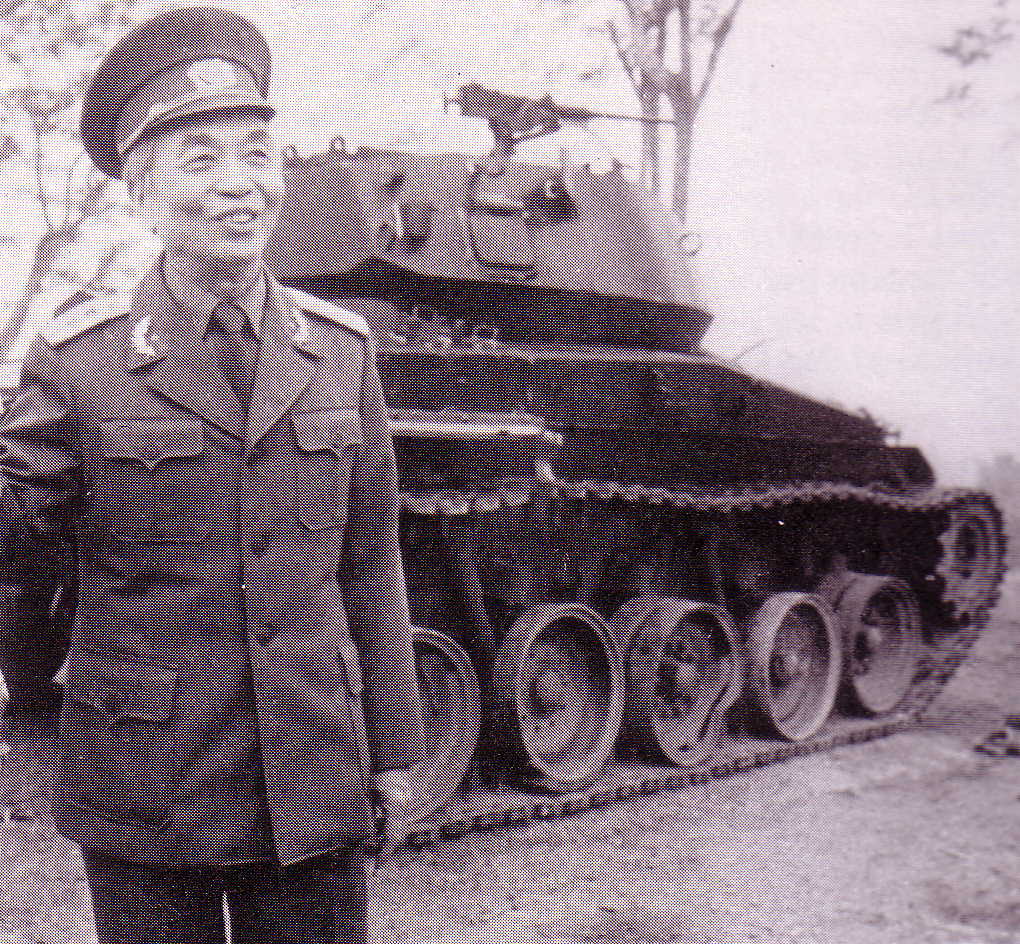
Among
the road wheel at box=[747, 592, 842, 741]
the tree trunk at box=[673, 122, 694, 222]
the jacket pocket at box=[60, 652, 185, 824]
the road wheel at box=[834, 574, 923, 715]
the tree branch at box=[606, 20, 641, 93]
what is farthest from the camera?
the tree branch at box=[606, 20, 641, 93]

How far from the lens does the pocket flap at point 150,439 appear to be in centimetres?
232

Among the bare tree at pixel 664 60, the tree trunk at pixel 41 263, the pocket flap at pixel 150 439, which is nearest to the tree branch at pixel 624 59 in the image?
the bare tree at pixel 664 60

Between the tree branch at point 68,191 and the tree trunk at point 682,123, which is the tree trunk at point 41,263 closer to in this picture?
the tree branch at point 68,191

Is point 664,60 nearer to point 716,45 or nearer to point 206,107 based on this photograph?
point 716,45

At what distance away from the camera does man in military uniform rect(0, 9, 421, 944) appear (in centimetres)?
225

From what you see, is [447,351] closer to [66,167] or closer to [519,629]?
[519,629]

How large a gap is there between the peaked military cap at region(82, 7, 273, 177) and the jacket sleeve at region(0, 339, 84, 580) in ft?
1.89

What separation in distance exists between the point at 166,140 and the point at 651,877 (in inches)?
146

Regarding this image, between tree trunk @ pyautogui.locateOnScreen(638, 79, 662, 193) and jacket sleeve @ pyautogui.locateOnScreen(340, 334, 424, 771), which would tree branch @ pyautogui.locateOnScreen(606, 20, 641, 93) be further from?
jacket sleeve @ pyautogui.locateOnScreen(340, 334, 424, 771)

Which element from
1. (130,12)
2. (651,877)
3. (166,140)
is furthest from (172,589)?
(130,12)

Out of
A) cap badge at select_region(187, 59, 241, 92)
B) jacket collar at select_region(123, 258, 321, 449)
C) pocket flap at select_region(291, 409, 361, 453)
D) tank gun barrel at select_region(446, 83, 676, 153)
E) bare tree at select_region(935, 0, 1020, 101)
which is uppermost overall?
tank gun barrel at select_region(446, 83, 676, 153)

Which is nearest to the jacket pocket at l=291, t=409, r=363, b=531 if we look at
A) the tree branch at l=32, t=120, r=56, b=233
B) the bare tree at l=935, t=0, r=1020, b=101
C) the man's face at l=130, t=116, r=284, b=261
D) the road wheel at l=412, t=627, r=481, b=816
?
the man's face at l=130, t=116, r=284, b=261

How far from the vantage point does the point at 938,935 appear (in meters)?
4.16

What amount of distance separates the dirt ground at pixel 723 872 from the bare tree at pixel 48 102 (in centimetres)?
407
